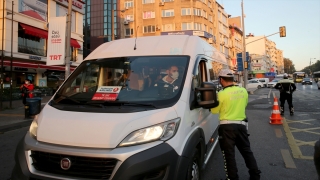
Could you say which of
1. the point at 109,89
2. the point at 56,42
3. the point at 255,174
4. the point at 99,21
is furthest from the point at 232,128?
the point at 99,21

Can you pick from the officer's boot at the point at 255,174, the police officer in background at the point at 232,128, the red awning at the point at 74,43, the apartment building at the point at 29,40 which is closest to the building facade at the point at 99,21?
the red awning at the point at 74,43

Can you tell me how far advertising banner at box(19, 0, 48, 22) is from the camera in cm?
2155

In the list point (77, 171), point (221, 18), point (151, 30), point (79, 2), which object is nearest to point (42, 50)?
point (79, 2)

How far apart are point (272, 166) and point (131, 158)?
3223 mm

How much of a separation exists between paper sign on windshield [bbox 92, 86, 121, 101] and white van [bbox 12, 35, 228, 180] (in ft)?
0.04

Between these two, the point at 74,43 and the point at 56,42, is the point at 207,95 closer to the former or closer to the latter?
the point at 56,42

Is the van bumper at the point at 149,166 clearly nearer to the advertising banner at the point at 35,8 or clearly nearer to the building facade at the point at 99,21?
the advertising banner at the point at 35,8

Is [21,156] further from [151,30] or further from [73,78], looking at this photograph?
[151,30]

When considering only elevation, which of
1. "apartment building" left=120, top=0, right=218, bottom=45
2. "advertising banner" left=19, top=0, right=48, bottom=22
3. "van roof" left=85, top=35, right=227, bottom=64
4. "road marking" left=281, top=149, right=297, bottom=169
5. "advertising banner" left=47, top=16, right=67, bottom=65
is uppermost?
"apartment building" left=120, top=0, right=218, bottom=45

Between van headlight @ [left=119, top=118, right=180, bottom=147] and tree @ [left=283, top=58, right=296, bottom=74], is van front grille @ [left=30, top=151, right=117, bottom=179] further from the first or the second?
tree @ [left=283, top=58, right=296, bottom=74]

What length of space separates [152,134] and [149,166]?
323 mm

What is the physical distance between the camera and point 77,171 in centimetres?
237

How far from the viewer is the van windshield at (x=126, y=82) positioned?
117 inches

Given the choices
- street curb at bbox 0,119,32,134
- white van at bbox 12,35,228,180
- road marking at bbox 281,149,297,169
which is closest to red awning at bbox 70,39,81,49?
street curb at bbox 0,119,32,134
